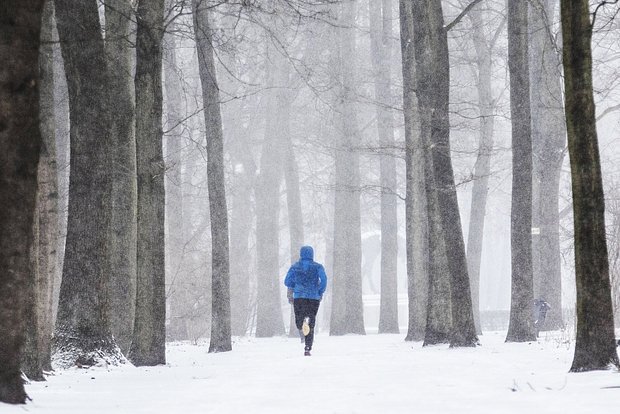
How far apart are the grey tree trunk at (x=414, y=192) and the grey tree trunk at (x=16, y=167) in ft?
51.7

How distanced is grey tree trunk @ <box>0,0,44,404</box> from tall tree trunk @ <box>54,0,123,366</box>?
5.36 metres

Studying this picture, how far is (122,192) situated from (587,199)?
8.92 m

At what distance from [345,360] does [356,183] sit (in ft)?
56.4

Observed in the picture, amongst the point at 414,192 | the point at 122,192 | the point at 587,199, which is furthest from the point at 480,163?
the point at 587,199

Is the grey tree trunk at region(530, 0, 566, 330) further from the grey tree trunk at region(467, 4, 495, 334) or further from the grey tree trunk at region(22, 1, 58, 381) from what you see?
the grey tree trunk at region(22, 1, 58, 381)

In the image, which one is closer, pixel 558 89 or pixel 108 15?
pixel 108 15

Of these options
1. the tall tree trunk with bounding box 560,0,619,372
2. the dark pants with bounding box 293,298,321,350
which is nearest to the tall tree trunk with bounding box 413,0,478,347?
the dark pants with bounding box 293,298,321,350

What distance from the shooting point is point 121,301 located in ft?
54.2

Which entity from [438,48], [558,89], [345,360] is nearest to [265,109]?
[558,89]

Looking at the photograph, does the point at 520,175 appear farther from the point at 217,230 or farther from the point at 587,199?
the point at 587,199

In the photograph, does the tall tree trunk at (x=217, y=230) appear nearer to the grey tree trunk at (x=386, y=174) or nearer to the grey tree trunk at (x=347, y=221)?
the grey tree trunk at (x=347, y=221)

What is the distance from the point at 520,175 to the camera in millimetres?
19344

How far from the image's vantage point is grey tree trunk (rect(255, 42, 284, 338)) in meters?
34.4

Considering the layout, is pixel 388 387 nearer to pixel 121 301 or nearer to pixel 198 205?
pixel 121 301
